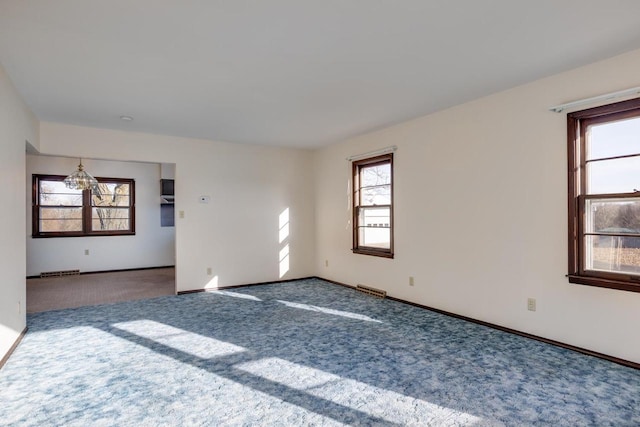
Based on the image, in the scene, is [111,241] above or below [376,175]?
below

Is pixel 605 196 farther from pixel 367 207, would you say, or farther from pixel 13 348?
pixel 13 348

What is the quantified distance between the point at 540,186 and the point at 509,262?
0.81 metres

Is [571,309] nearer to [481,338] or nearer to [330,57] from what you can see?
[481,338]

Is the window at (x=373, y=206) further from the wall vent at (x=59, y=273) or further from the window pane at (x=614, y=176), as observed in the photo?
the wall vent at (x=59, y=273)

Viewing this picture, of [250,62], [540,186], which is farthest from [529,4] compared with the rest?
[250,62]

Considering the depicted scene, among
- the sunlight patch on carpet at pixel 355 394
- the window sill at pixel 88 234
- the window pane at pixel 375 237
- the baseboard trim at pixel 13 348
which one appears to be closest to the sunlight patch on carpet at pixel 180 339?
the sunlight patch on carpet at pixel 355 394

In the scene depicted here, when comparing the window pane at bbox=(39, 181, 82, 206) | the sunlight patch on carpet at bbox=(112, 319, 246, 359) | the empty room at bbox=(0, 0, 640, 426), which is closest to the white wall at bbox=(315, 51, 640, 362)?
the empty room at bbox=(0, 0, 640, 426)

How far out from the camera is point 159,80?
3217mm

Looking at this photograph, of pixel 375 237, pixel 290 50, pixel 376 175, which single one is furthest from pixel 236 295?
pixel 290 50

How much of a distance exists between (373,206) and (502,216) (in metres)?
2.08

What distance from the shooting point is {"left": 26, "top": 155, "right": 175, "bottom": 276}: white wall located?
7.01 meters

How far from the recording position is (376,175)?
541cm

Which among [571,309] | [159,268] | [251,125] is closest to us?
[571,309]

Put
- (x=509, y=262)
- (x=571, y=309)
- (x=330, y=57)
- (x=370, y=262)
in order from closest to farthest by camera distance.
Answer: (x=330, y=57) → (x=571, y=309) → (x=509, y=262) → (x=370, y=262)
